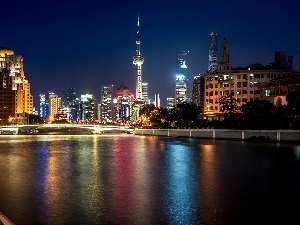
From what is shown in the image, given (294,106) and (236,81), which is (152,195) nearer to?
Result: (294,106)

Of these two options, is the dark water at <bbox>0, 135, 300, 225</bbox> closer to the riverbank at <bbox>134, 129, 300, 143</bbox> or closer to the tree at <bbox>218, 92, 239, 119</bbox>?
the riverbank at <bbox>134, 129, 300, 143</bbox>

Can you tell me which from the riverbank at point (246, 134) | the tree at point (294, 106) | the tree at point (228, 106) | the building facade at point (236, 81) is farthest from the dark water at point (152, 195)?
the building facade at point (236, 81)

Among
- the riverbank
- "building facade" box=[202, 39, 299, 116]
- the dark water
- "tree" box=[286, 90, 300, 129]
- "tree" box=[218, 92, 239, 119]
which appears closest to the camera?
the dark water

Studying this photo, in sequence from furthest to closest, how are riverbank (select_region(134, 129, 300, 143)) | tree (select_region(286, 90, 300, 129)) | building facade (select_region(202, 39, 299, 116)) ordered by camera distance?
building facade (select_region(202, 39, 299, 116)) → tree (select_region(286, 90, 300, 129)) → riverbank (select_region(134, 129, 300, 143))

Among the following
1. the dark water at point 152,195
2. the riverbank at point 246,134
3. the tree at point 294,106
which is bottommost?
the dark water at point 152,195

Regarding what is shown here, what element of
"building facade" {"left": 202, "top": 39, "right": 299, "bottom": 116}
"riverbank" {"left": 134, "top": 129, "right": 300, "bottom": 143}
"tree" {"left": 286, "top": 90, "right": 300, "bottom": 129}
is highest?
"building facade" {"left": 202, "top": 39, "right": 299, "bottom": 116}

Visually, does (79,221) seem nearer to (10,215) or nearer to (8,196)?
(10,215)

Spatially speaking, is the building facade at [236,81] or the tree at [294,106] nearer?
the tree at [294,106]

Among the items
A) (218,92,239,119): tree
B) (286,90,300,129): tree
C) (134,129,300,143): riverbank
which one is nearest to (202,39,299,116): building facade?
(218,92,239,119): tree

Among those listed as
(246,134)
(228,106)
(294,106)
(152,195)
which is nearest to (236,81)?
(228,106)

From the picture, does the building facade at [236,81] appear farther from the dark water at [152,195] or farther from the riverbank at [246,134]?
the dark water at [152,195]

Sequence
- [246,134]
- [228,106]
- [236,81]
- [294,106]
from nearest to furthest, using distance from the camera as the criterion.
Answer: [246,134] → [294,106] → [228,106] → [236,81]

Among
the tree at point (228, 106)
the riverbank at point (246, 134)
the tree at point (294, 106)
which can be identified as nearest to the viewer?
the riverbank at point (246, 134)

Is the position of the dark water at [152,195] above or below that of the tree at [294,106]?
below
